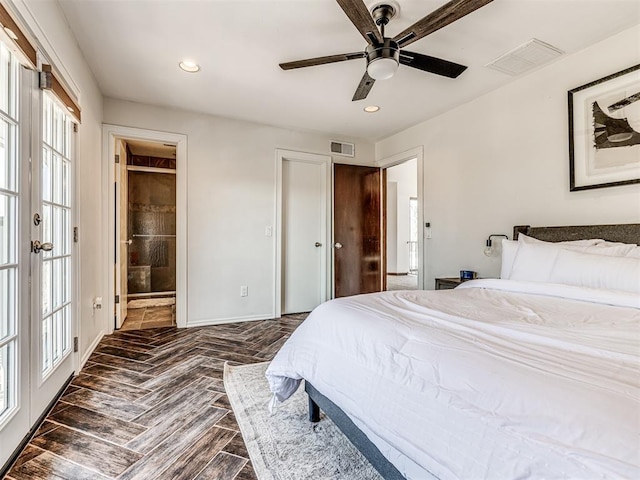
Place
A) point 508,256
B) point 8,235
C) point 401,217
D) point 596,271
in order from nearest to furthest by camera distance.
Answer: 1. point 8,235
2. point 596,271
3. point 508,256
4. point 401,217

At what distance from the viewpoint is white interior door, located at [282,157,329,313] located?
4.28m

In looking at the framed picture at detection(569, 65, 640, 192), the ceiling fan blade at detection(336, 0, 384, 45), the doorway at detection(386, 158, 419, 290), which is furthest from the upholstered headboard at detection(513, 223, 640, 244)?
the doorway at detection(386, 158, 419, 290)

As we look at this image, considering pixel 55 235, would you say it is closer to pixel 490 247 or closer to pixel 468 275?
pixel 468 275

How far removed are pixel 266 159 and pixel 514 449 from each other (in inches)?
151

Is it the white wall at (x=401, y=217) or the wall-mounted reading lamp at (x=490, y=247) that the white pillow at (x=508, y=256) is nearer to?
the wall-mounted reading lamp at (x=490, y=247)

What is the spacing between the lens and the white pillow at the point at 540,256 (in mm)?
1951

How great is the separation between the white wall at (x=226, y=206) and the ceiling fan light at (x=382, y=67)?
2320mm

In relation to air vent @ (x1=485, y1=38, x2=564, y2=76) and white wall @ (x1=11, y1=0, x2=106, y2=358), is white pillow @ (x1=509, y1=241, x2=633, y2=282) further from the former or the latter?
white wall @ (x1=11, y1=0, x2=106, y2=358)

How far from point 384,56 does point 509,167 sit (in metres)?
1.78

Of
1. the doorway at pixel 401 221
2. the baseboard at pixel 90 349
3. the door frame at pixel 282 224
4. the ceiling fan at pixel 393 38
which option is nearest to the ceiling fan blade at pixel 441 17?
the ceiling fan at pixel 393 38

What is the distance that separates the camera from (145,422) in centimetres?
175

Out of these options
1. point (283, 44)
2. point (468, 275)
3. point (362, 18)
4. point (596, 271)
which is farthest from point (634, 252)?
point (283, 44)

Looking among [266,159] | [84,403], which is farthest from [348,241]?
[84,403]

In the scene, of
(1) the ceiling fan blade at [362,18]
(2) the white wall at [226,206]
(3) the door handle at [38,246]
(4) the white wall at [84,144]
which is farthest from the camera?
(2) the white wall at [226,206]
